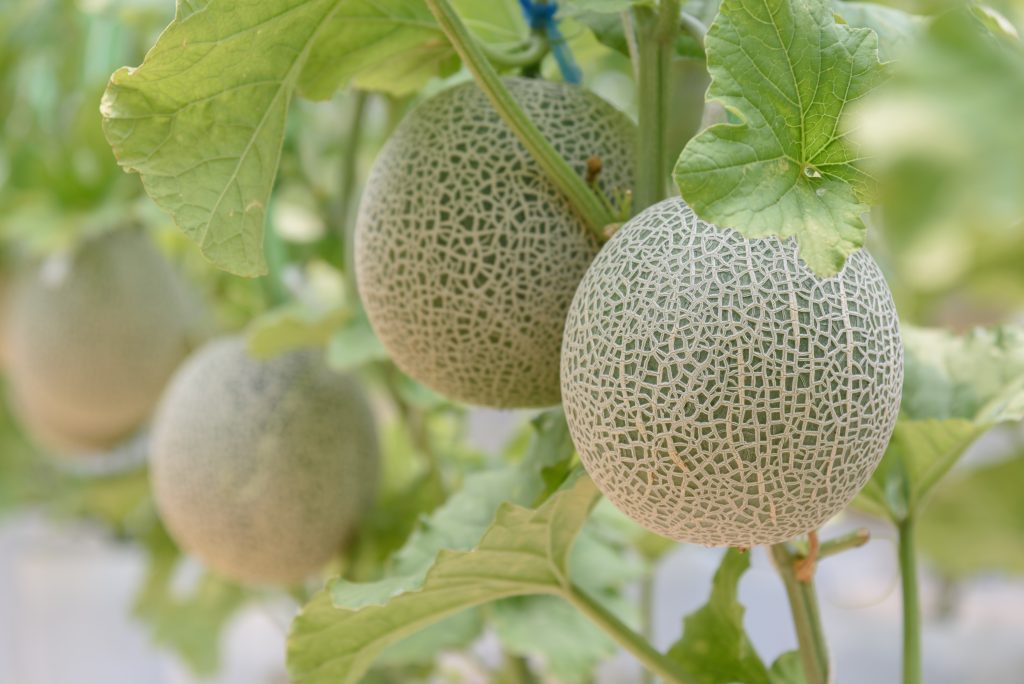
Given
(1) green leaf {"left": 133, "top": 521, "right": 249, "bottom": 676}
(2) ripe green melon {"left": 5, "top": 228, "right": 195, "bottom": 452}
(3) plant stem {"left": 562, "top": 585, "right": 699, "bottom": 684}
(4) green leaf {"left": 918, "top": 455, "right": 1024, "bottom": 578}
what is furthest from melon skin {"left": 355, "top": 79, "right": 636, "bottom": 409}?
(4) green leaf {"left": 918, "top": 455, "right": 1024, "bottom": 578}

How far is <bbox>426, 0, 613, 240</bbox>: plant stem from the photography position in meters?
0.50

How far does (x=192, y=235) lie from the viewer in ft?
1.65

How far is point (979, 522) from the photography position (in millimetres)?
1538

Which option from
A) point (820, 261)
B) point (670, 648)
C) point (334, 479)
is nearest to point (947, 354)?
point (670, 648)

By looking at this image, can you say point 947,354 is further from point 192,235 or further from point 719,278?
point 192,235

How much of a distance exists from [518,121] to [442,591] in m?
0.25

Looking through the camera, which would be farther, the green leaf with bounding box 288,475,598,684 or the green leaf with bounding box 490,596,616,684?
the green leaf with bounding box 490,596,616,684

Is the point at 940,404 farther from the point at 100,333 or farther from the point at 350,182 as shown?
the point at 100,333

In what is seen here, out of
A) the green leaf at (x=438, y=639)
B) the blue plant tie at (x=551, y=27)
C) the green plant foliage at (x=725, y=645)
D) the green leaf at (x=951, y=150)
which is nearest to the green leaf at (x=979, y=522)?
the green leaf at (x=438, y=639)

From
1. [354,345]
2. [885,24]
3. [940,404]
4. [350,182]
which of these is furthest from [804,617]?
[350,182]

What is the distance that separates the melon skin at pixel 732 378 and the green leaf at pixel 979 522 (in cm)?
115

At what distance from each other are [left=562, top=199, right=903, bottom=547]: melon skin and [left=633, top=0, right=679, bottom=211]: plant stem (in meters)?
0.08

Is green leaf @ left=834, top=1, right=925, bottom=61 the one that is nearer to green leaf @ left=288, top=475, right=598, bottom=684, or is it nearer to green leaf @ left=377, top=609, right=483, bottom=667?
green leaf @ left=288, top=475, right=598, bottom=684

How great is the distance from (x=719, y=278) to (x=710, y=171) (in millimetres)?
42
